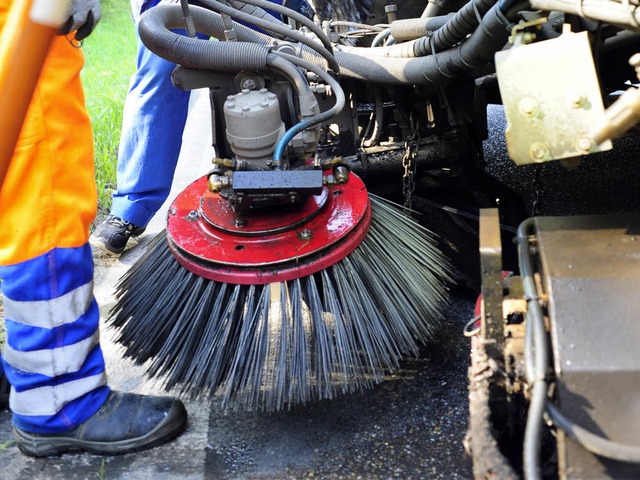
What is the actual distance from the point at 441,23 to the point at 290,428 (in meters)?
1.11

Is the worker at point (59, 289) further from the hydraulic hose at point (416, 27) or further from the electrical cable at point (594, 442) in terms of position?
the electrical cable at point (594, 442)

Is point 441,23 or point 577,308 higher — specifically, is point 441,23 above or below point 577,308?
above

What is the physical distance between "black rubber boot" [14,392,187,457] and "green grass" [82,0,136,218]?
68.9 inches

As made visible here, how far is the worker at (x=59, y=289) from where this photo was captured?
165cm

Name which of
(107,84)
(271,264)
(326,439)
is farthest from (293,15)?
(107,84)

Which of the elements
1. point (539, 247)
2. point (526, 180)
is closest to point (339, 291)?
point (539, 247)

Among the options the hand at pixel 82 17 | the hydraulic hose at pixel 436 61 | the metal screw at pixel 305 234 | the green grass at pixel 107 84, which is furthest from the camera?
the green grass at pixel 107 84

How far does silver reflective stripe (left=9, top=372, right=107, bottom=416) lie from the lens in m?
1.79

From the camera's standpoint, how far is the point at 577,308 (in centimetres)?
115

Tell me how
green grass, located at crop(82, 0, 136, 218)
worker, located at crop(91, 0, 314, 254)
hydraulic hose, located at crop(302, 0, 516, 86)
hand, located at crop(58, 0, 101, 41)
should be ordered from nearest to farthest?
hand, located at crop(58, 0, 101, 41) → hydraulic hose, located at crop(302, 0, 516, 86) → worker, located at crop(91, 0, 314, 254) → green grass, located at crop(82, 0, 136, 218)

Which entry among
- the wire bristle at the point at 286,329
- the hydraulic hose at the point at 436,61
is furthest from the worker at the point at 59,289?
the hydraulic hose at the point at 436,61

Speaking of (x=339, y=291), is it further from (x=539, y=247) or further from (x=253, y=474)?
(x=539, y=247)

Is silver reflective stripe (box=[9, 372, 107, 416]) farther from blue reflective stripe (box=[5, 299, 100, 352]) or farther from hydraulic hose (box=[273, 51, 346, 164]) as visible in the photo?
hydraulic hose (box=[273, 51, 346, 164])

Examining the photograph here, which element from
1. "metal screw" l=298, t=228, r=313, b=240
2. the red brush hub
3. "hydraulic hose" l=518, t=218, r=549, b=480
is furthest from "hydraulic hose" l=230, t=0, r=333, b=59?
"hydraulic hose" l=518, t=218, r=549, b=480
